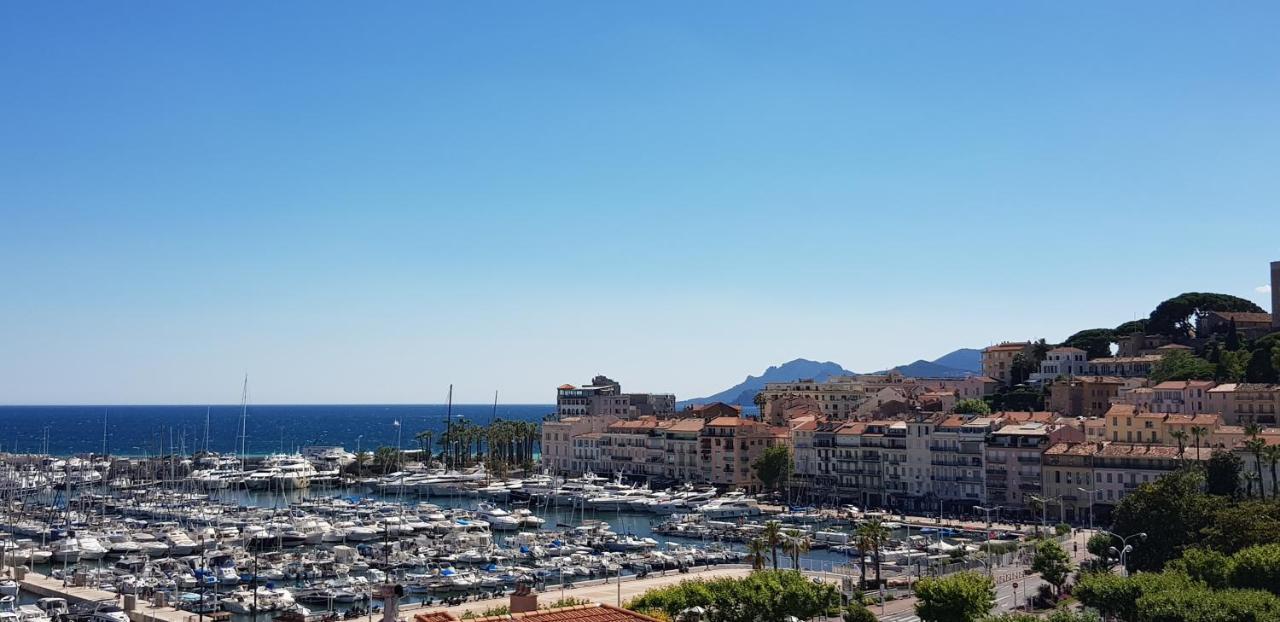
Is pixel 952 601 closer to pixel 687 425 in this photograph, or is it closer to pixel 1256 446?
pixel 1256 446

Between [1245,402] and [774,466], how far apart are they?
1714 inches

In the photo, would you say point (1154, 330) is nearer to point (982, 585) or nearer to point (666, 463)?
point (666, 463)

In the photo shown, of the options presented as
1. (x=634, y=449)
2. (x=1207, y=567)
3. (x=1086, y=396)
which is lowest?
(x=1207, y=567)

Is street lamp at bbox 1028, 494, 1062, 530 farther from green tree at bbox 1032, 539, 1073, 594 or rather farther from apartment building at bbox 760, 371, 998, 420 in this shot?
apartment building at bbox 760, 371, 998, 420

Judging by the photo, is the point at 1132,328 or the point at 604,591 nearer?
the point at 604,591

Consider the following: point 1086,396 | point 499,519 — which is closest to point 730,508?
point 499,519

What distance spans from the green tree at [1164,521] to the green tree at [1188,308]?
9414 cm

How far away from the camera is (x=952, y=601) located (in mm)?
44094

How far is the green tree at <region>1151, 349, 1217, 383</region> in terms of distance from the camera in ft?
387

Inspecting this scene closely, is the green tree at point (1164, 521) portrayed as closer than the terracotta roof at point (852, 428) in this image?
Yes

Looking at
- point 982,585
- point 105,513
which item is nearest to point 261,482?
point 105,513

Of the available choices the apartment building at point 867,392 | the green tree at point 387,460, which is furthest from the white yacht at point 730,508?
the green tree at point 387,460

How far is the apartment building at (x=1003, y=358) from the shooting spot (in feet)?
504

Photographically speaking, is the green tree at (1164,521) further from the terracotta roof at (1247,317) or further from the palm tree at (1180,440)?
the terracotta roof at (1247,317)
